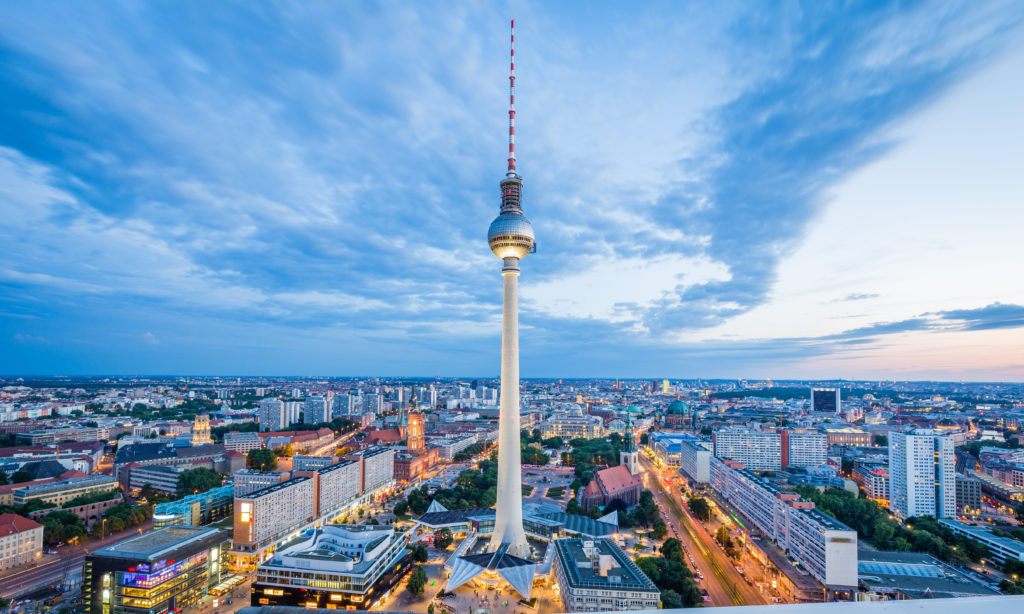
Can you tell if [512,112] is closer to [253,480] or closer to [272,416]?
[253,480]

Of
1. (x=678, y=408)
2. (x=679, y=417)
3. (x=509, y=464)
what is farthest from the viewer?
(x=678, y=408)

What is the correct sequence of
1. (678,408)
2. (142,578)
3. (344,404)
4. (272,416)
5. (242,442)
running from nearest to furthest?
(142,578), (242,442), (272,416), (678,408), (344,404)

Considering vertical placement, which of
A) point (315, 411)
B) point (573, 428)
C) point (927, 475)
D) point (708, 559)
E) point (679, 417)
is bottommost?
point (573, 428)

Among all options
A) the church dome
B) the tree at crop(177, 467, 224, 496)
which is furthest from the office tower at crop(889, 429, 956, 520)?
the tree at crop(177, 467, 224, 496)

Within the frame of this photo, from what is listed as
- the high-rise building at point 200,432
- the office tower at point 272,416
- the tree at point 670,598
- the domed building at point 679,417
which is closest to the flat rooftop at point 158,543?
→ the tree at point 670,598

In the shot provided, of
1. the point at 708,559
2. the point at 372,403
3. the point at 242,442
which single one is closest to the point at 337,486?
the point at 708,559

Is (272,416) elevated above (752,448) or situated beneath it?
elevated above
